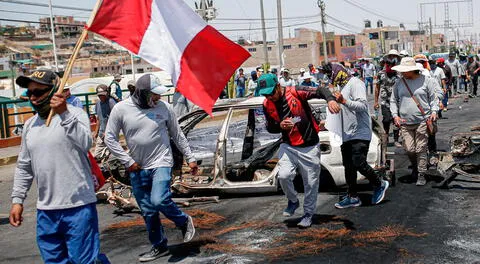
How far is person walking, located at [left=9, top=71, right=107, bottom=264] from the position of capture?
4207 millimetres

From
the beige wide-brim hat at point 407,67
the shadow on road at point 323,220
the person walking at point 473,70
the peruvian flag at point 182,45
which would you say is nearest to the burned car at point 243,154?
the beige wide-brim hat at point 407,67

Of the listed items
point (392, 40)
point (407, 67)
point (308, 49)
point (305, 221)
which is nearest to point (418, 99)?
point (407, 67)

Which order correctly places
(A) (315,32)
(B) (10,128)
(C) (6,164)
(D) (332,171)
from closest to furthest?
(D) (332,171) < (C) (6,164) < (B) (10,128) < (A) (315,32)

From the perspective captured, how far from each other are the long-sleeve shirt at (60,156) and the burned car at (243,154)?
3.98 metres

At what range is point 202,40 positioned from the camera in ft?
18.7

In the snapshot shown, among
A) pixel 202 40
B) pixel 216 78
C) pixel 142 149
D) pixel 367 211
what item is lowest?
pixel 367 211

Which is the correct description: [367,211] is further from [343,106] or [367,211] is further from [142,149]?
[142,149]

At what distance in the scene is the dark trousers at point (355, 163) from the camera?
7.43 m

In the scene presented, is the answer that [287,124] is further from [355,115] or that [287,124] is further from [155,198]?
[155,198]

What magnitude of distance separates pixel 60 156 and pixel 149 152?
1.73 m

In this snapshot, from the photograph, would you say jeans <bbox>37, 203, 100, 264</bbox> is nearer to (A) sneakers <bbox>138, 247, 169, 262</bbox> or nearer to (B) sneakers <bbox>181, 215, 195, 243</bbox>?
(A) sneakers <bbox>138, 247, 169, 262</bbox>

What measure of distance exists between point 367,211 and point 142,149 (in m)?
2.84

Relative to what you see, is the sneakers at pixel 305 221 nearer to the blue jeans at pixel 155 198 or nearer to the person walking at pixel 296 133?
the person walking at pixel 296 133

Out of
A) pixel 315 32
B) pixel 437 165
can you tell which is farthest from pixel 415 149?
pixel 315 32
